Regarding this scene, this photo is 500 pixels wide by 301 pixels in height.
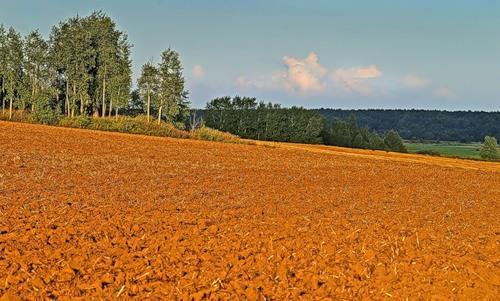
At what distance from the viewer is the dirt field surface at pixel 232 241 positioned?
700cm

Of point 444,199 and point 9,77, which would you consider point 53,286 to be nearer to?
point 444,199

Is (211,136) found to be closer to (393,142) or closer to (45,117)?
(45,117)

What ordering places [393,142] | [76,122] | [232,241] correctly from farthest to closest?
[393,142] < [76,122] < [232,241]

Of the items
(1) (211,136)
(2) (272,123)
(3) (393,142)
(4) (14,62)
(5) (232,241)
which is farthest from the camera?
(3) (393,142)

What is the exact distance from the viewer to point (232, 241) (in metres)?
8.37

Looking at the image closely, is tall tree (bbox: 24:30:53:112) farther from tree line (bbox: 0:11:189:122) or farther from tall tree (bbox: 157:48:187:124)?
tall tree (bbox: 157:48:187:124)

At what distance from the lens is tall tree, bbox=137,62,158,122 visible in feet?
162

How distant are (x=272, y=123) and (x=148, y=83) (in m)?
29.7

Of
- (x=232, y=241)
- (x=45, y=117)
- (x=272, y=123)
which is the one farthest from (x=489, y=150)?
(x=232, y=241)

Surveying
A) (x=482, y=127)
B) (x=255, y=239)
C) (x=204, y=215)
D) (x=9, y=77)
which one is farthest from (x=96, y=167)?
(x=482, y=127)

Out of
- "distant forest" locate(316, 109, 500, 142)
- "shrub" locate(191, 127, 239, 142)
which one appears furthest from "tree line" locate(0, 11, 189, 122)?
"distant forest" locate(316, 109, 500, 142)

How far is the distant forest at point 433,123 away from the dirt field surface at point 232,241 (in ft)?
364

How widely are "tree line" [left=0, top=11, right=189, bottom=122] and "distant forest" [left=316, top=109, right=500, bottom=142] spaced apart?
76.0m

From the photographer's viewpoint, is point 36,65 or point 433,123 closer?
point 36,65
